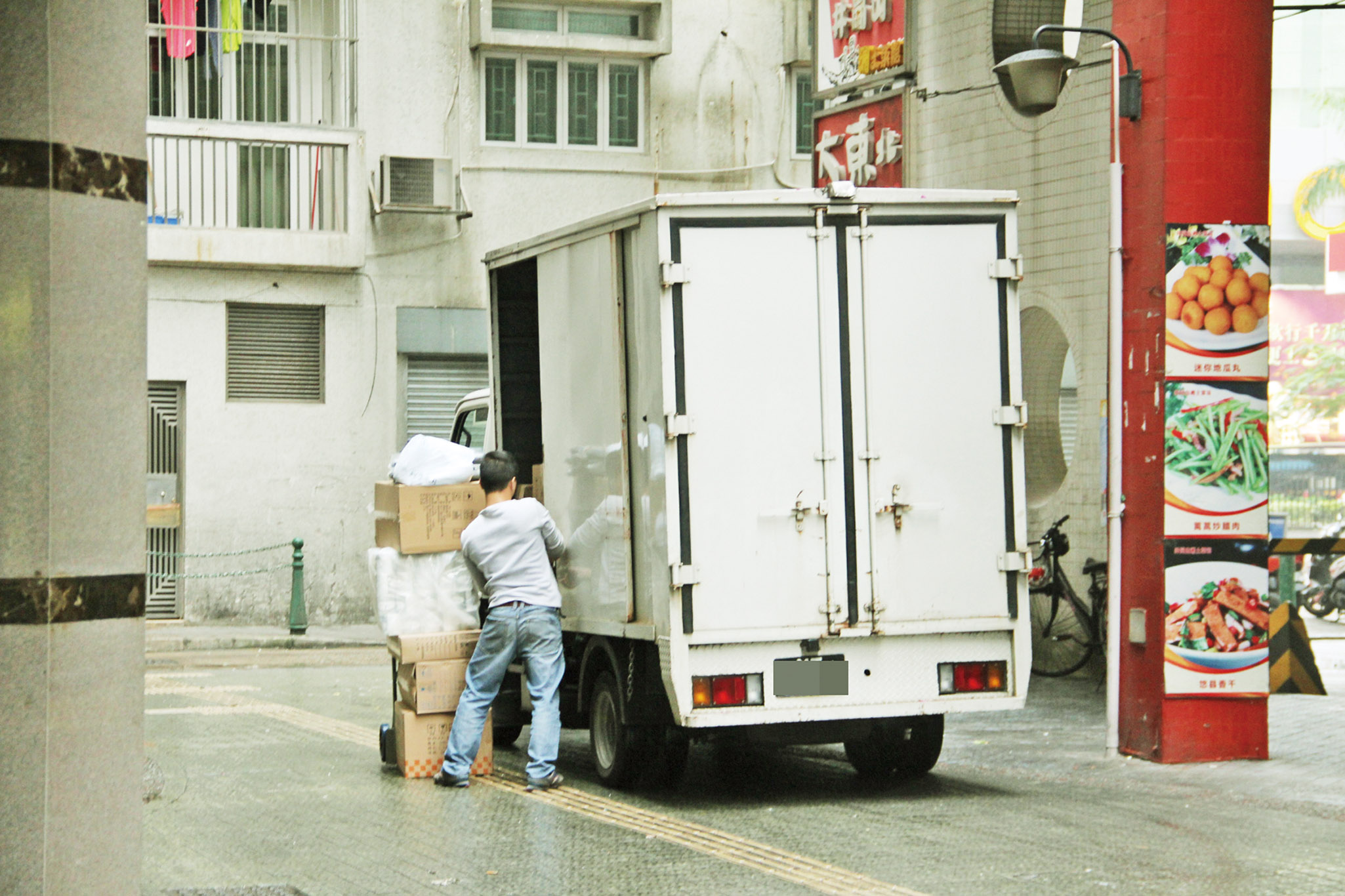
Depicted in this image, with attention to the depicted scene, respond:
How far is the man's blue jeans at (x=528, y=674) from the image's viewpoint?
362 inches

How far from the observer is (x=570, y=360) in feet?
31.1

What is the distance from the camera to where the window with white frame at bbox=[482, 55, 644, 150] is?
2253 cm

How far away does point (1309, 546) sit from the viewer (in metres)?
12.1

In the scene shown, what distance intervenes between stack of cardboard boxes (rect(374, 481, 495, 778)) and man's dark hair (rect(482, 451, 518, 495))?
0.52 meters

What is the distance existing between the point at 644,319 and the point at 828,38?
839 cm

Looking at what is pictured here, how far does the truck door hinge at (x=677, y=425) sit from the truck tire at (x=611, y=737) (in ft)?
5.07

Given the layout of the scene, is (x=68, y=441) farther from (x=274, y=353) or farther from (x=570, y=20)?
(x=570, y=20)

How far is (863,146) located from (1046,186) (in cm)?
250

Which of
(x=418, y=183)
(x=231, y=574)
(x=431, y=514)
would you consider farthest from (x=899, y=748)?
(x=418, y=183)

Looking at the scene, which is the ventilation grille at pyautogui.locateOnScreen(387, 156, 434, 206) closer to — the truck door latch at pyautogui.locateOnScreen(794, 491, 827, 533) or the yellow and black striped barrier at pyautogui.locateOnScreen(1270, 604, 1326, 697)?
the yellow and black striped barrier at pyautogui.locateOnScreen(1270, 604, 1326, 697)

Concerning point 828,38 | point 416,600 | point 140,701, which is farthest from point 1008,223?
point 828,38

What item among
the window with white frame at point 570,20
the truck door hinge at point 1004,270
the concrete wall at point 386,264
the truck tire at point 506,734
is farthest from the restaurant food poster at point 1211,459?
the window with white frame at point 570,20

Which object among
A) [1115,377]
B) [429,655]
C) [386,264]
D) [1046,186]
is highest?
[386,264]

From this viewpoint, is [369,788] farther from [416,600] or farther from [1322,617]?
[1322,617]
